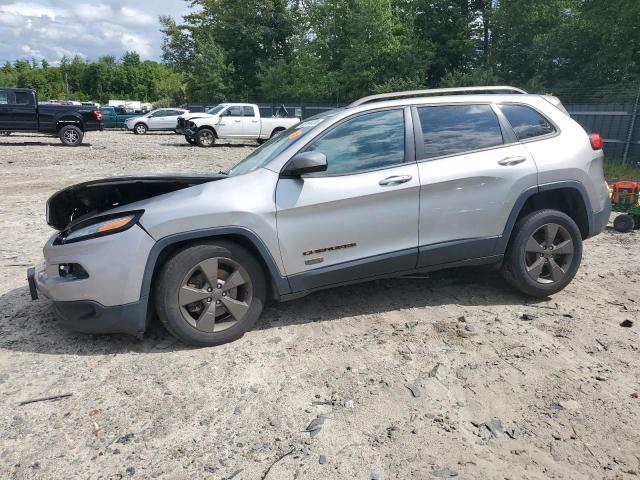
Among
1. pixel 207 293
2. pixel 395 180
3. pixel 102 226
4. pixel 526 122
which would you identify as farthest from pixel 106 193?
pixel 526 122

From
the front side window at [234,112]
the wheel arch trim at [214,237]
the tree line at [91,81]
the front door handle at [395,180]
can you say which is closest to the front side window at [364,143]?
the front door handle at [395,180]

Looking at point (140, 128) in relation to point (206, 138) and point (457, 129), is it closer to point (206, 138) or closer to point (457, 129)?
point (206, 138)

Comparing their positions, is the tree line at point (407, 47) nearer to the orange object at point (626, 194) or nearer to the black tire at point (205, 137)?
the black tire at point (205, 137)

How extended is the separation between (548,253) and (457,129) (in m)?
1.30

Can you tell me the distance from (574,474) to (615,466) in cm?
22

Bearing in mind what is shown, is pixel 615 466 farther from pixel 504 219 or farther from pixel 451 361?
pixel 504 219

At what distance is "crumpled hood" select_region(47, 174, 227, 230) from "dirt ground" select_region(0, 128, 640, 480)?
892mm

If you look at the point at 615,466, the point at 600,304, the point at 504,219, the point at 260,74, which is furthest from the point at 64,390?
the point at 260,74

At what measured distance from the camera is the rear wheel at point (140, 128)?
2881cm

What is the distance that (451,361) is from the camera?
132 inches

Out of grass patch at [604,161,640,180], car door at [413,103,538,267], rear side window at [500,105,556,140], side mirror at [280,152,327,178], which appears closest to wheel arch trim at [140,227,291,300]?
side mirror at [280,152,327,178]

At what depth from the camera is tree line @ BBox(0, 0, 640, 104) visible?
2455 cm

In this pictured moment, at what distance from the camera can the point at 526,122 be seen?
4.30 metres

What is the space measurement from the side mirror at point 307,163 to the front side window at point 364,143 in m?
0.19
